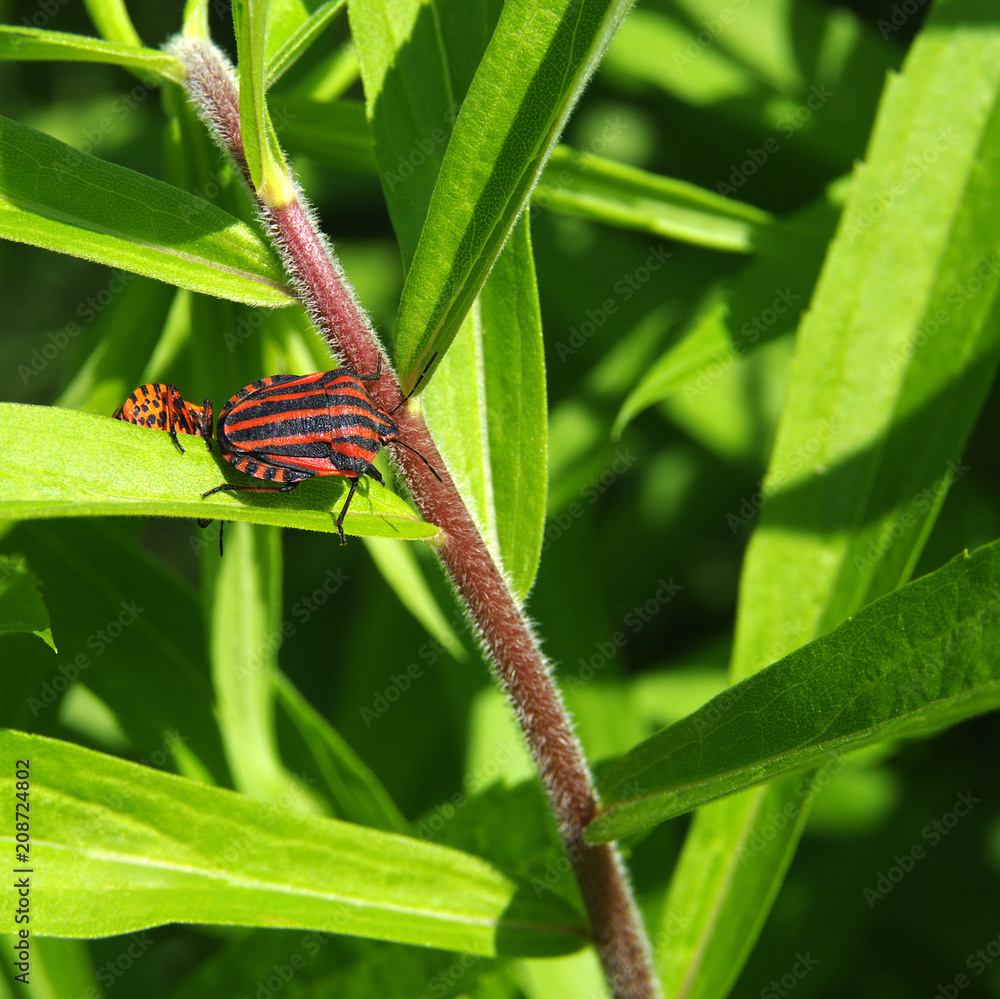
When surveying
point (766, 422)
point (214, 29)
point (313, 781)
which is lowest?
point (313, 781)

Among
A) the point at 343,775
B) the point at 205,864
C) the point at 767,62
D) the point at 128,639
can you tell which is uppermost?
the point at 767,62

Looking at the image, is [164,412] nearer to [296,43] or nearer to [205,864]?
[296,43]

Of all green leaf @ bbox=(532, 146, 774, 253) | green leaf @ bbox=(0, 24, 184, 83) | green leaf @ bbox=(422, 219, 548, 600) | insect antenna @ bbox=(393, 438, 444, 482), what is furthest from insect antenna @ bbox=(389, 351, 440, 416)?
green leaf @ bbox=(532, 146, 774, 253)

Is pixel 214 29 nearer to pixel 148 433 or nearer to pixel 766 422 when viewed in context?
pixel 766 422

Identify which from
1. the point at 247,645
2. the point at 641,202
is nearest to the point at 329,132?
the point at 641,202

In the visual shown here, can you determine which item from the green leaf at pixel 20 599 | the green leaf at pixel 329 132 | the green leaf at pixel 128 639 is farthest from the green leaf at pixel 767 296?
the green leaf at pixel 20 599

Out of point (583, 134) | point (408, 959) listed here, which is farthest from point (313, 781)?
point (583, 134)
